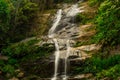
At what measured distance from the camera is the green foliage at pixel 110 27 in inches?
753

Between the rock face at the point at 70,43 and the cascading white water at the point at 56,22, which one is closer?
the rock face at the point at 70,43

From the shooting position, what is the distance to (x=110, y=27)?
2048 cm

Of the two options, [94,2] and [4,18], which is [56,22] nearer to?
[94,2]

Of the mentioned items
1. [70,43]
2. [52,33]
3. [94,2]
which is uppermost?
[94,2]

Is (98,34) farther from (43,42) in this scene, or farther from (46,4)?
(46,4)

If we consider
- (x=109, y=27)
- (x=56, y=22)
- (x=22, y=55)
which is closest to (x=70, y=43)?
(x=109, y=27)

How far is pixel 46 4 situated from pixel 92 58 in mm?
14204

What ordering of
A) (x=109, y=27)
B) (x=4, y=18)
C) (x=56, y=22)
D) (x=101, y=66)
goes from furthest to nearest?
(x=56, y=22)
(x=4, y=18)
(x=109, y=27)
(x=101, y=66)

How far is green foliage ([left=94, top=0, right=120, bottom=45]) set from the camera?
19.1 meters

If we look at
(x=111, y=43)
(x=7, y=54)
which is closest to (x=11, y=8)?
(x=7, y=54)

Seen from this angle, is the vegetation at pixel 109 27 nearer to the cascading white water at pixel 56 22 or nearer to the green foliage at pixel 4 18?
the cascading white water at pixel 56 22

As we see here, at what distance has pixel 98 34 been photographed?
71.0 feet

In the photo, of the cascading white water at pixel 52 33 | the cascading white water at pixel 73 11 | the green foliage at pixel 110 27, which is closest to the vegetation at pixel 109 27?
the green foliage at pixel 110 27

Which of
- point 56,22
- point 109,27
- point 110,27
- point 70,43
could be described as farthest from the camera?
point 56,22
